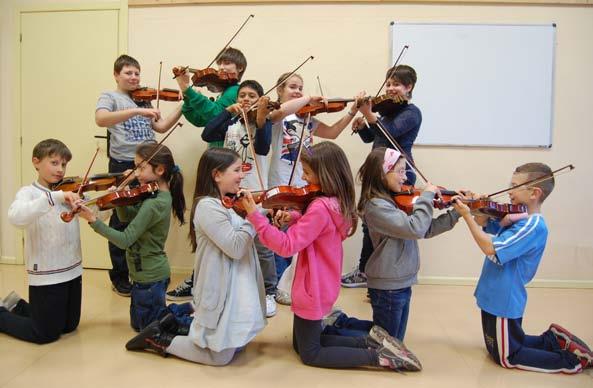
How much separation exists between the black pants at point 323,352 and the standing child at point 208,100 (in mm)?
1228

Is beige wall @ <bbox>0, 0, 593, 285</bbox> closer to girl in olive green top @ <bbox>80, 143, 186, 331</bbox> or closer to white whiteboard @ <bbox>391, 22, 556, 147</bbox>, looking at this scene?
white whiteboard @ <bbox>391, 22, 556, 147</bbox>

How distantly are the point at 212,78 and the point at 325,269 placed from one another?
147cm

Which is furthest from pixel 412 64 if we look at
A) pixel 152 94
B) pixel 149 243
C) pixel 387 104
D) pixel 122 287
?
pixel 122 287

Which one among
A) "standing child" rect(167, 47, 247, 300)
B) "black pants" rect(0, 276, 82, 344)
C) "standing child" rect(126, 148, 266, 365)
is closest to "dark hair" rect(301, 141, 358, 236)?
"standing child" rect(126, 148, 266, 365)

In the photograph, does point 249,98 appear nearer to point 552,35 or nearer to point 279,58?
point 279,58

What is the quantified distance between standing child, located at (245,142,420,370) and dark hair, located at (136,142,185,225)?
30.1 inches

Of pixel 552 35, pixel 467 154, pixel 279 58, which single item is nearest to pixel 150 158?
pixel 279 58

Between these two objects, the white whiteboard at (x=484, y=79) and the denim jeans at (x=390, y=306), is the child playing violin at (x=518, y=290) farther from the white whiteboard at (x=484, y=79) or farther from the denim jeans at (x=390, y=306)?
the white whiteboard at (x=484, y=79)

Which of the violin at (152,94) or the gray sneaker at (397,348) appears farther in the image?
the violin at (152,94)

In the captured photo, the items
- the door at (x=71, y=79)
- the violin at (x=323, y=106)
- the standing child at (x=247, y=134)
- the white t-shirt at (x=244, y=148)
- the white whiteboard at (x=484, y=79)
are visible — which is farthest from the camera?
the door at (x=71, y=79)

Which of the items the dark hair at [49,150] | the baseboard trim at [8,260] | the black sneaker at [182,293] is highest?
the dark hair at [49,150]

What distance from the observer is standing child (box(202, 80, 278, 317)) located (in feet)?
8.61

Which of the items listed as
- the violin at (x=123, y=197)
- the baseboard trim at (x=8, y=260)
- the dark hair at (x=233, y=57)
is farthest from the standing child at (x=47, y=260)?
the baseboard trim at (x=8, y=260)

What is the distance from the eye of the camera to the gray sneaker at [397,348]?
212cm
